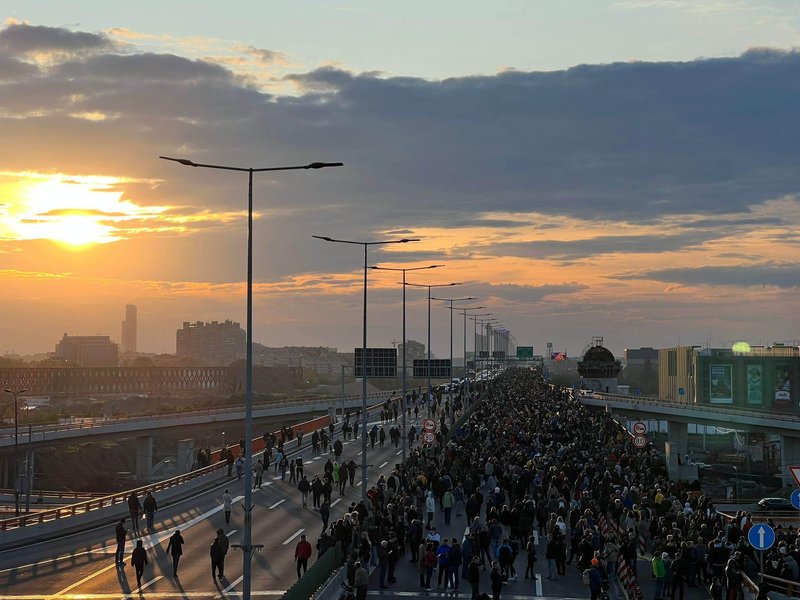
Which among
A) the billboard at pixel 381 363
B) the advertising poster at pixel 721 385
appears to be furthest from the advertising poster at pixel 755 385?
the billboard at pixel 381 363

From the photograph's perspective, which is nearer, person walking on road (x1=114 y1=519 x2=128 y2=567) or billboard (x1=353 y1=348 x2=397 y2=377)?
person walking on road (x1=114 y1=519 x2=128 y2=567)

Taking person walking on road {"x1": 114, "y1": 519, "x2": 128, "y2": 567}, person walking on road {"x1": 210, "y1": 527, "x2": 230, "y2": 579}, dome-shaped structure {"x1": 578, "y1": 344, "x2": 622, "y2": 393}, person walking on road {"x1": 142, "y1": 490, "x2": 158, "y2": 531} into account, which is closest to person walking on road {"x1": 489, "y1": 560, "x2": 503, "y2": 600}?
person walking on road {"x1": 210, "y1": 527, "x2": 230, "y2": 579}

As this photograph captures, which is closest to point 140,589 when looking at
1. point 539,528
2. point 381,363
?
point 539,528

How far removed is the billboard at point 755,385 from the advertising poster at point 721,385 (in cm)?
305

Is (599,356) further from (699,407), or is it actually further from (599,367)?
(699,407)

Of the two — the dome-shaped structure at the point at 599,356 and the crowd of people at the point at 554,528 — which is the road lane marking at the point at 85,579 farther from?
the dome-shaped structure at the point at 599,356

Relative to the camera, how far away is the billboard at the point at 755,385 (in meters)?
147

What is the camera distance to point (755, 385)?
147375 millimetres

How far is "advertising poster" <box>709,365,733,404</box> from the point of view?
151250mm

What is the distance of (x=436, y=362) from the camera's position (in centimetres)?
10694

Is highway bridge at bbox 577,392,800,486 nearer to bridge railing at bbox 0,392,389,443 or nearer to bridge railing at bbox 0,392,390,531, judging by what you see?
bridge railing at bbox 0,392,389,443

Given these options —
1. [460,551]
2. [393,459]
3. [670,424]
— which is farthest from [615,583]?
[670,424]

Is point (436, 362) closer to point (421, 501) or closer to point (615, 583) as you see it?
point (421, 501)

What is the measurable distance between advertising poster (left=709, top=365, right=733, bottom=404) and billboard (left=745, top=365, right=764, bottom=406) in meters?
3.05
